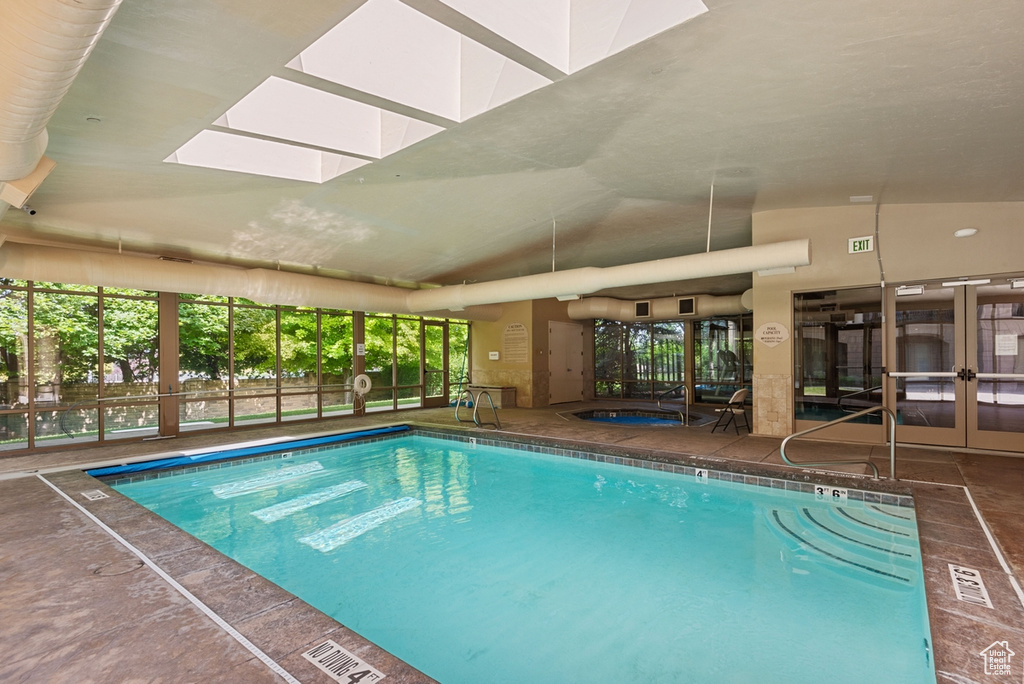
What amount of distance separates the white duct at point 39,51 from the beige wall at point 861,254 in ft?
23.0

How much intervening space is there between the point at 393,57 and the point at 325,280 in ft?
15.9

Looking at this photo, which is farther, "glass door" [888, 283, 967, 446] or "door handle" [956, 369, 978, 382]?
"glass door" [888, 283, 967, 446]

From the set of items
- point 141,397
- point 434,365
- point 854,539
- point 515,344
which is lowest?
point 854,539

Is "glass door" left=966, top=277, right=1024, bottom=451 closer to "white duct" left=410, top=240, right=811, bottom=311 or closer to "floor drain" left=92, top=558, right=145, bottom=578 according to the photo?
"white duct" left=410, top=240, right=811, bottom=311

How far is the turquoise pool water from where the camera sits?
2619 mm

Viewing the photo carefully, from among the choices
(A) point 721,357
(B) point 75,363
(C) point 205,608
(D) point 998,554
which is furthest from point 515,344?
(C) point 205,608

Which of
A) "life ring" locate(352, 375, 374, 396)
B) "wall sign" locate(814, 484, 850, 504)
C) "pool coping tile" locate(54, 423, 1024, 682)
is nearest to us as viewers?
"pool coping tile" locate(54, 423, 1024, 682)

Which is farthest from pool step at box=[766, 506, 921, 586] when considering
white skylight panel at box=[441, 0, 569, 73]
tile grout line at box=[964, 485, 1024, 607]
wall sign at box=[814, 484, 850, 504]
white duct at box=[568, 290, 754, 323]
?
white duct at box=[568, 290, 754, 323]

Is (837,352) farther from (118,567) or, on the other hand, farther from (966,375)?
(118,567)

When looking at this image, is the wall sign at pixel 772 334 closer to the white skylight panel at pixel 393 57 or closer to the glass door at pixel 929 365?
Answer: the glass door at pixel 929 365

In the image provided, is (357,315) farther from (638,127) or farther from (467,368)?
(638,127)

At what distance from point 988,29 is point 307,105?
14.6 ft

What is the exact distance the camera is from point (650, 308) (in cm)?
1191

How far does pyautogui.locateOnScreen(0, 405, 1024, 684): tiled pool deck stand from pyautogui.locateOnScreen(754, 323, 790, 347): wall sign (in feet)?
7.00
